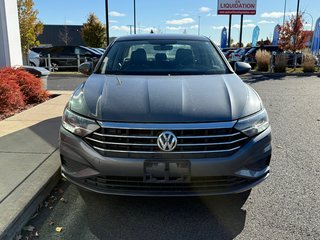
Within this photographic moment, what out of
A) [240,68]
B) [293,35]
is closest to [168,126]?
[240,68]

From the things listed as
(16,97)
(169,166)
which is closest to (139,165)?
(169,166)

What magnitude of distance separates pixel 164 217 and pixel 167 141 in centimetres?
78

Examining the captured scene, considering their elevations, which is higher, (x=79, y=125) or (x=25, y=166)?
(x=79, y=125)

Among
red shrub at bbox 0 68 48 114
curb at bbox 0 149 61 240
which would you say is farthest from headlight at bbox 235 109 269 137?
red shrub at bbox 0 68 48 114

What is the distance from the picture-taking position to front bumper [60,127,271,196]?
8.77 feet

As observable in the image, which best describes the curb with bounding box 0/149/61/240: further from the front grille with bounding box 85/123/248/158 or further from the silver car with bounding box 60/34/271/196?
the front grille with bounding box 85/123/248/158

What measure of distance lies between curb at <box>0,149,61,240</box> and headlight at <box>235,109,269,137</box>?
6.43 feet

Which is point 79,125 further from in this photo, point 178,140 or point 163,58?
point 163,58

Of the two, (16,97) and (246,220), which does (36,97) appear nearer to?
(16,97)

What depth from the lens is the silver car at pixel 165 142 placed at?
8.77 feet

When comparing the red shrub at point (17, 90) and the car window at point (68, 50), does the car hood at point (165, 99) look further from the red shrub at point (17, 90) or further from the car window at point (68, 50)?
the car window at point (68, 50)

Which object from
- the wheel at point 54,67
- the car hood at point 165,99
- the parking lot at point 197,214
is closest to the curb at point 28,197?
the parking lot at point 197,214

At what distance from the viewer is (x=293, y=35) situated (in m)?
19.9

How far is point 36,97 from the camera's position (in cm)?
751
